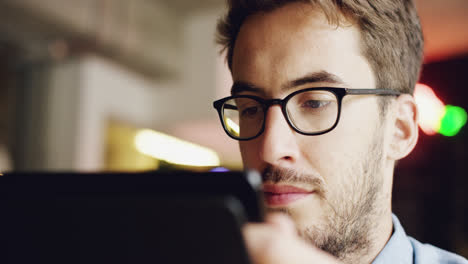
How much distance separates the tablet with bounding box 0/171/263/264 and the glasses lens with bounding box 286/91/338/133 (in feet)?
1.50

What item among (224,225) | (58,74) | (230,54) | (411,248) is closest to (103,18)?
(58,74)

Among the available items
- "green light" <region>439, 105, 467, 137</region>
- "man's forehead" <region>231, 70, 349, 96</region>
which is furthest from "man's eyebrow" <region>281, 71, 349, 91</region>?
"green light" <region>439, 105, 467, 137</region>

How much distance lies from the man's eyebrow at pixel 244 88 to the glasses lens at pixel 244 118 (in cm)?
2

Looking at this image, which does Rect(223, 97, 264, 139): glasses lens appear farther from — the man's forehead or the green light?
the green light

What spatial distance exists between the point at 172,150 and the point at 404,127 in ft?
8.92

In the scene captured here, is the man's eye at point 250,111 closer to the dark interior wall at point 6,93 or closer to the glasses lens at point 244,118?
Answer: the glasses lens at point 244,118

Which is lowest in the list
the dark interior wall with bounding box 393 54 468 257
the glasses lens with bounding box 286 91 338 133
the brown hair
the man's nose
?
the dark interior wall with bounding box 393 54 468 257

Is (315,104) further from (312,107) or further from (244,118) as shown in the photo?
(244,118)

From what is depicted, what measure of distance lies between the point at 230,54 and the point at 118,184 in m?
0.82

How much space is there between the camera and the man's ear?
91cm

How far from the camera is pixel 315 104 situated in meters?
0.80

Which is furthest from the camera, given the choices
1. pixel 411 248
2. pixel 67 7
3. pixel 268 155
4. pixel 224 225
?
pixel 67 7

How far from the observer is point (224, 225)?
0.33 meters

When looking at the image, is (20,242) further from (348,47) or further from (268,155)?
(348,47)
